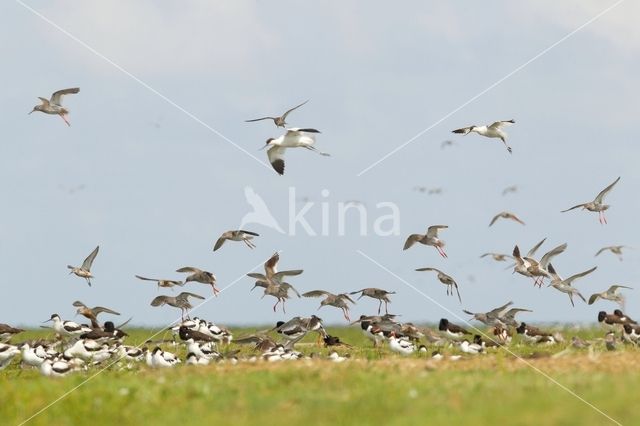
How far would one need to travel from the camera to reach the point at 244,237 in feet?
118

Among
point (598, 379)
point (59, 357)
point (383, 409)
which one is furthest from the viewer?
point (59, 357)

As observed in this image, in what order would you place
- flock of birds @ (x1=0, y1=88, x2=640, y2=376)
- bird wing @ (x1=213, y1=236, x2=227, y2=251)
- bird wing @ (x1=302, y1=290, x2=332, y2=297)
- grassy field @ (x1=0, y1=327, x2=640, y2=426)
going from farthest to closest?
bird wing @ (x1=302, y1=290, x2=332, y2=297)
bird wing @ (x1=213, y1=236, x2=227, y2=251)
flock of birds @ (x1=0, y1=88, x2=640, y2=376)
grassy field @ (x1=0, y1=327, x2=640, y2=426)

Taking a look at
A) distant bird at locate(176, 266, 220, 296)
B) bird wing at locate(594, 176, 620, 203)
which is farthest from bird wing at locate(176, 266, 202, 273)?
bird wing at locate(594, 176, 620, 203)

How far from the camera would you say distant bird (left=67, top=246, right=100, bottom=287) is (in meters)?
37.9

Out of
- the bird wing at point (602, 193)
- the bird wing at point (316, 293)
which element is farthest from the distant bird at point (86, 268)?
the bird wing at point (602, 193)

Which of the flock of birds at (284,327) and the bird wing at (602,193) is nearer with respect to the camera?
the flock of birds at (284,327)

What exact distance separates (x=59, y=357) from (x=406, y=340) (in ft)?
33.4

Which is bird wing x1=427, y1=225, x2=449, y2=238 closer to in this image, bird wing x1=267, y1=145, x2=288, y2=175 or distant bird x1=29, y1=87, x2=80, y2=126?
bird wing x1=267, y1=145, x2=288, y2=175

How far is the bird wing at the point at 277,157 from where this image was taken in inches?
1325

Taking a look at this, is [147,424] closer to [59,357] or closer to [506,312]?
[59,357]

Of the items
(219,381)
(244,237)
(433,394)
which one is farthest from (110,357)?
(433,394)

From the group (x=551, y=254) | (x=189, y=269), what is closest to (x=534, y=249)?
(x=551, y=254)

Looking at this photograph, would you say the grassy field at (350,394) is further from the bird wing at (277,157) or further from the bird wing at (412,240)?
the bird wing at (412,240)

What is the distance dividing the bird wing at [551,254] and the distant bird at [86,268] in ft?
54.1
